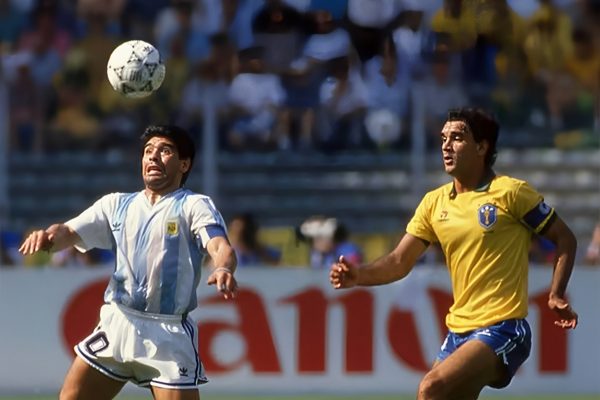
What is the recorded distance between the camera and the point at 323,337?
46.1ft

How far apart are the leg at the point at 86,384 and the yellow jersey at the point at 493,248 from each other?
1855 mm

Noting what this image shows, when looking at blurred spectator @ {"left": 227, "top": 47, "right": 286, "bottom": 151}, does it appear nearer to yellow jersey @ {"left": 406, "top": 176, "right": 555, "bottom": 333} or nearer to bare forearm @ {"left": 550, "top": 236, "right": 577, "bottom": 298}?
yellow jersey @ {"left": 406, "top": 176, "right": 555, "bottom": 333}

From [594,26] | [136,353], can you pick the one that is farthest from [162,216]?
[594,26]

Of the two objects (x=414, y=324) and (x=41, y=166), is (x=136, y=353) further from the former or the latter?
(x=41, y=166)

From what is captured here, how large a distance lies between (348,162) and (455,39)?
1756 mm

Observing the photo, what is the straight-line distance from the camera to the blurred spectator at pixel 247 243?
576 inches

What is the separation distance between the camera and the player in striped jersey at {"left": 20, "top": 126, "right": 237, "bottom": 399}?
750cm

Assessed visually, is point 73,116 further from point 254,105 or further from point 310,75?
point 310,75

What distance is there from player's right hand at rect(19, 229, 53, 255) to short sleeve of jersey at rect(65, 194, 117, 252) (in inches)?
9.7

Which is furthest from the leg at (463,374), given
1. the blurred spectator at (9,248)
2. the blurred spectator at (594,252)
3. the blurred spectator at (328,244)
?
the blurred spectator at (9,248)

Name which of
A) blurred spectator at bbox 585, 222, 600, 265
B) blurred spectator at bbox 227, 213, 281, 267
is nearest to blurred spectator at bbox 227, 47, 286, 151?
blurred spectator at bbox 227, 213, 281, 267

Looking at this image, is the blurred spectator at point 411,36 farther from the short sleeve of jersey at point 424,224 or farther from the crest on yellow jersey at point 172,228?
the crest on yellow jersey at point 172,228

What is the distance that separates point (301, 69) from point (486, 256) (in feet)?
29.0

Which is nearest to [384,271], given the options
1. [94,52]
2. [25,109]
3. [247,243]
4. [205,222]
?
[205,222]
